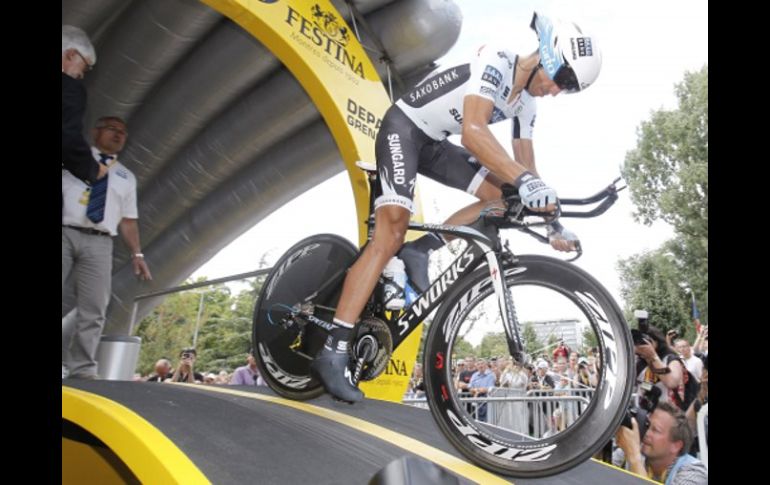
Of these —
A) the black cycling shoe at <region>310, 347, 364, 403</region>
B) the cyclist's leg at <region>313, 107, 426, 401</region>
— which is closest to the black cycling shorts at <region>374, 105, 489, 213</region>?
the cyclist's leg at <region>313, 107, 426, 401</region>

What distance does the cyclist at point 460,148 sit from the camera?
2.29 m

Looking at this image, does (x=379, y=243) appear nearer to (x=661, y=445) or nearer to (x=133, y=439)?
(x=133, y=439)

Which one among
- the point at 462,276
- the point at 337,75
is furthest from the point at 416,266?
the point at 337,75

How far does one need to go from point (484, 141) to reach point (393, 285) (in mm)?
725

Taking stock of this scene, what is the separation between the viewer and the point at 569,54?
7.51ft

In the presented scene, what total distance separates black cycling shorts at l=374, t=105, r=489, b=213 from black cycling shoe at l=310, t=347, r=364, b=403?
0.67 meters

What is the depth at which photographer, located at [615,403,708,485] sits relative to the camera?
2.56 meters

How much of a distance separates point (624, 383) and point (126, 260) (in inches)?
272

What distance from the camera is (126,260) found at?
7.36 meters

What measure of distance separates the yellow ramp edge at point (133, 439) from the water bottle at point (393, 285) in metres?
1.06

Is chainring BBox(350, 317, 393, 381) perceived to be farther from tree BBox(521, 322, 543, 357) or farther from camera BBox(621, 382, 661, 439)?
camera BBox(621, 382, 661, 439)

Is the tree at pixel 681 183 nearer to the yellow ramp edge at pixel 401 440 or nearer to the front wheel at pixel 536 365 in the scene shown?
the front wheel at pixel 536 365
